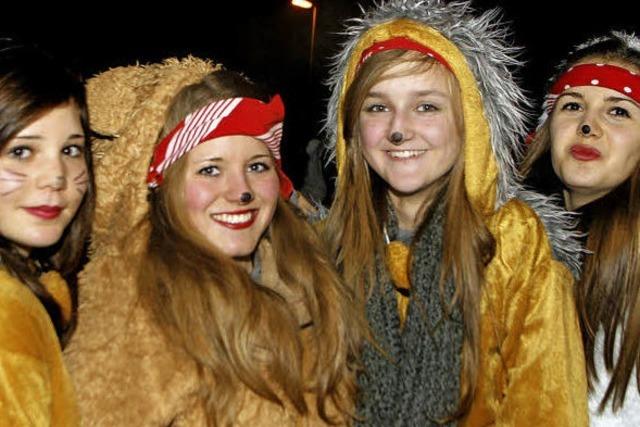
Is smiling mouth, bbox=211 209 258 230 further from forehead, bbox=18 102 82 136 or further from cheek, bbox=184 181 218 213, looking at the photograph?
forehead, bbox=18 102 82 136

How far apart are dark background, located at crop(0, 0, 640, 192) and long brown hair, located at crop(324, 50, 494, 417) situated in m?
4.84

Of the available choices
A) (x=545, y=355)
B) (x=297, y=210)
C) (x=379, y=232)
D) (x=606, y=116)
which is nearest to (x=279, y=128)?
(x=297, y=210)

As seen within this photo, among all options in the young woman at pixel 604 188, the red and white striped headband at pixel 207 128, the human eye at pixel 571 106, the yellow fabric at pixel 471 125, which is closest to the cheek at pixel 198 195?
the red and white striped headband at pixel 207 128

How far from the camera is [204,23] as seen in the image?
34.3 feet

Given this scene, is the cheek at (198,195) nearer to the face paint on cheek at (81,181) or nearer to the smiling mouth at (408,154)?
the face paint on cheek at (81,181)

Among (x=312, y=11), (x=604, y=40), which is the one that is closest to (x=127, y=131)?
(x=604, y=40)

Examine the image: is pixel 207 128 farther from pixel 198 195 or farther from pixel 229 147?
pixel 198 195

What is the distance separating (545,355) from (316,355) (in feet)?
2.56

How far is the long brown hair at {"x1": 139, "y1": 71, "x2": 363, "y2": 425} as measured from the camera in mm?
2037

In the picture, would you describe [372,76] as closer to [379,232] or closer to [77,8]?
[379,232]

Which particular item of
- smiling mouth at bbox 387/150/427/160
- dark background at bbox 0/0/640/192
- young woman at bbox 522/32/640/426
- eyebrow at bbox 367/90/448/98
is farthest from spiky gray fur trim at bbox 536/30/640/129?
dark background at bbox 0/0/640/192

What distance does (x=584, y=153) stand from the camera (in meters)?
2.69

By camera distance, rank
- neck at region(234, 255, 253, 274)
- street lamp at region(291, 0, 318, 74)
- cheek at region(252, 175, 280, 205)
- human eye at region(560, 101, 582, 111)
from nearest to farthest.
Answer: cheek at region(252, 175, 280, 205), neck at region(234, 255, 253, 274), human eye at region(560, 101, 582, 111), street lamp at region(291, 0, 318, 74)

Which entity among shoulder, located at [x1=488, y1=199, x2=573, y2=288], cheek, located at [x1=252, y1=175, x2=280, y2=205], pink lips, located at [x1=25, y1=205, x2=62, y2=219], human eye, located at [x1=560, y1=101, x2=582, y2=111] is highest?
human eye, located at [x1=560, y1=101, x2=582, y2=111]
